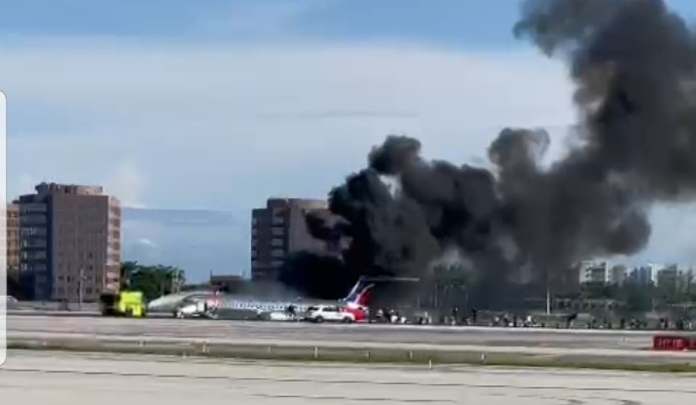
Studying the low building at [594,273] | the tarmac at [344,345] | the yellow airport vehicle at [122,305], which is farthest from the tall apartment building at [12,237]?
the low building at [594,273]

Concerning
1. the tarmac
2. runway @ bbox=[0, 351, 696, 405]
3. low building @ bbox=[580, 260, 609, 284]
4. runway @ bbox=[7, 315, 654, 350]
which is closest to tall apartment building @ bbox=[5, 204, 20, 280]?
runway @ bbox=[0, 351, 696, 405]

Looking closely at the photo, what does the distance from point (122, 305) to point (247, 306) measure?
1122 cm

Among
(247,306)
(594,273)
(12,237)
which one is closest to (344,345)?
(12,237)

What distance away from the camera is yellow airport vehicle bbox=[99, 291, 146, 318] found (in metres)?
120

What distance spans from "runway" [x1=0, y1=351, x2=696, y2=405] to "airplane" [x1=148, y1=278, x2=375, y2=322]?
73195 millimetres

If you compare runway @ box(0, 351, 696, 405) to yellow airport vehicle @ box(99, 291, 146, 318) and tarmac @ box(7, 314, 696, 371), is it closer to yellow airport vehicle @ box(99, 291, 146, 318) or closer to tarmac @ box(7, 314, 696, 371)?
tarmac @ box(7, 314, 696, 371)

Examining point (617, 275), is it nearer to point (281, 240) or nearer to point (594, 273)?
point (594, 273)

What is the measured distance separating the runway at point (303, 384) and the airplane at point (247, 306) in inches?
2882

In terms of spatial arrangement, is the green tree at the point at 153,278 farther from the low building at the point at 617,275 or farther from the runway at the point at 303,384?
the runway at the point at 303,384

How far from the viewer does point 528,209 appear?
134500mm

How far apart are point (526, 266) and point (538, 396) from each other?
4098 inches

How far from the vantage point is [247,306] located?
124 metres

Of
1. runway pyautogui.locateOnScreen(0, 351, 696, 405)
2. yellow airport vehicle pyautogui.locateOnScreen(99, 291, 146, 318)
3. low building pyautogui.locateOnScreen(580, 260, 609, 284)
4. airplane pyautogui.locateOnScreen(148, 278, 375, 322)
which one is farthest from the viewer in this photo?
low building pyautogui.locateOnScreen(580, 260, 609, 284)

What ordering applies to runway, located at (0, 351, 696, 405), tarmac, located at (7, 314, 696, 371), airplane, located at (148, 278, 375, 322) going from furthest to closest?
airplane, located at (148, 278, 375, 322), tarmac, located at (7, 314, 696, 371), runway, located at (0, 351, 696, 405)
